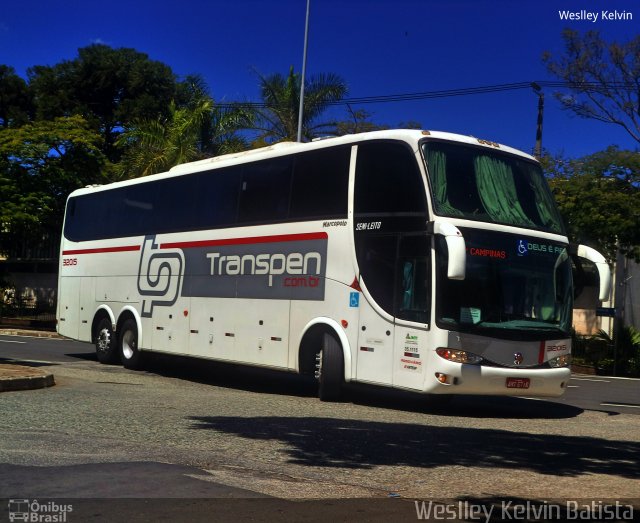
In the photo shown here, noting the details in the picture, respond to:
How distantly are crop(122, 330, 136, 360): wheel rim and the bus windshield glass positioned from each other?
359 inches

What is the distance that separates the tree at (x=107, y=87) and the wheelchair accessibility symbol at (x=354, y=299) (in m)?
32.2

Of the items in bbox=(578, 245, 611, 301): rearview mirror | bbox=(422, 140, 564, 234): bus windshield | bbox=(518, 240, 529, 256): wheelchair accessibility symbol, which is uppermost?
bbox=(422, 140, 564, 234): bus windshield

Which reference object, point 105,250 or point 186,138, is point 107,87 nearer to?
point 186,138

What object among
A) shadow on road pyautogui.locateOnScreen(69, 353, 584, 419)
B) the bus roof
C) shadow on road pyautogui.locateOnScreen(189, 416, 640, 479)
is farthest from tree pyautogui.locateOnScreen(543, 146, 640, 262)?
shadow on road pyautogui.locateOnScreen(189, 416, 640, 479)

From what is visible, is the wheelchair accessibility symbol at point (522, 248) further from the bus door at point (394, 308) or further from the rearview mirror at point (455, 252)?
the bus door at point (394, 308)

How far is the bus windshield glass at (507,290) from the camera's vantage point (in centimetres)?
1145

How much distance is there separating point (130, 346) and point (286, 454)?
443 inches

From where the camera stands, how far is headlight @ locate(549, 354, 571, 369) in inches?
476

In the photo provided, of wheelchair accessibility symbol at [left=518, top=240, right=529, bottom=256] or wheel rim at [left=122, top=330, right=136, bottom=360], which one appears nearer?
wheelchair accessibility symbol at [left=518, top=240, right=529, bottom=256]

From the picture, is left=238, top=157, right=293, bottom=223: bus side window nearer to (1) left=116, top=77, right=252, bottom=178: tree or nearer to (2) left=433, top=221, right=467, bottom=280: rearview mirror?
(2) left=433, top=221, right=467, bottom=280: rearview mirror

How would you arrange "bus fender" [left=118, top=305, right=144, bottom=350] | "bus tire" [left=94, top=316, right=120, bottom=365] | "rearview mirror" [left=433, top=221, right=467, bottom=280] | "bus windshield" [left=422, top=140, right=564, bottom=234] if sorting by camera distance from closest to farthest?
"rearview mirror" [left=433, top=221, right=467, bottom=280] < "bus windshield" [left=422, top=140, right=564, bottom=234] < "bus fender" [left=118, top=305, right=144, bottom=350] < "bus tire" [left=94, top=316, right=120, bottom=365]

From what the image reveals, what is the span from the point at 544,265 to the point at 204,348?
23.5 feet

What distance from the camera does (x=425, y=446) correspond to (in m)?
8.57

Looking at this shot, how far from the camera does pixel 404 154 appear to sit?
12.1 metres
